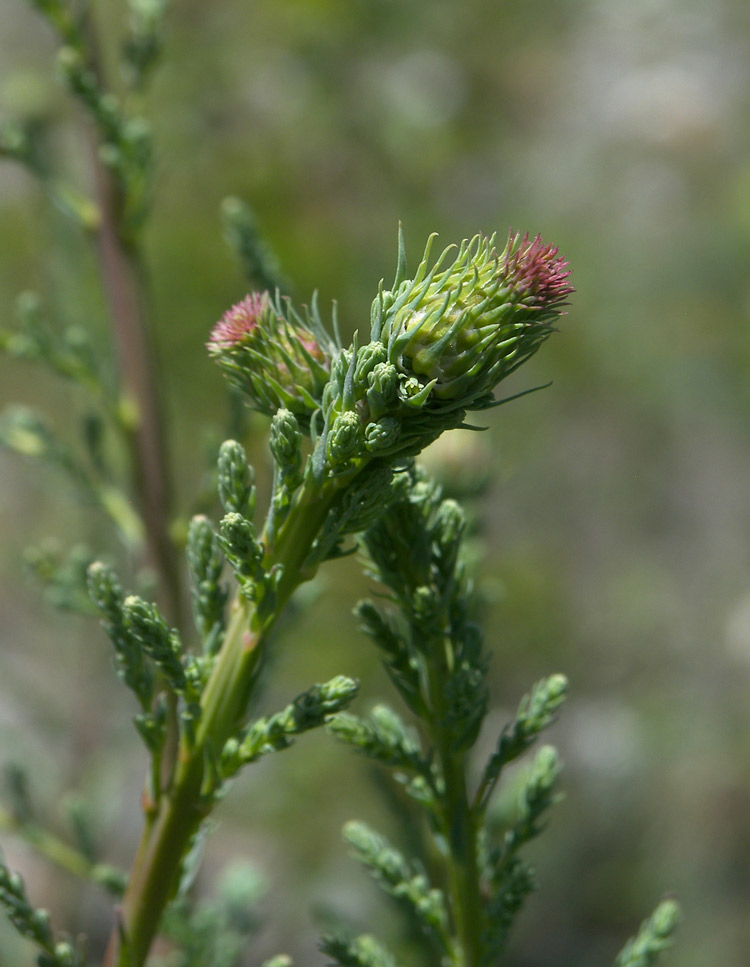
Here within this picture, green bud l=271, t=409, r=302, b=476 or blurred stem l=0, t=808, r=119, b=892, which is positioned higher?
green bud l=271, t=409, r=302, b=476

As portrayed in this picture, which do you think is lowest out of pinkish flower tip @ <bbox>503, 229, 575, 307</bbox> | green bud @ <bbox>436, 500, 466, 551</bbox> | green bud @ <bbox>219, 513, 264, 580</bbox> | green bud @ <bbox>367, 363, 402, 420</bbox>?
green bud @ <bbox>219, 513, 264, 580</bbox>

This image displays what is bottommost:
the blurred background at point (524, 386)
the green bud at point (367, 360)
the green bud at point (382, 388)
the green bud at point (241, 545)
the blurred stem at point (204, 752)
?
the blurred stem at point (204, 752)

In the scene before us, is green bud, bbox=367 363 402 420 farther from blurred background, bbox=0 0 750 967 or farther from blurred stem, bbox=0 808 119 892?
blurred background, bbox=0 0 750 967

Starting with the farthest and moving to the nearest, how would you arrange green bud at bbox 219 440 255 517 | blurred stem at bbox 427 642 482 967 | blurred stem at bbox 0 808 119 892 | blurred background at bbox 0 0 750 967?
1. blurred background at bbox 0 0 750 967
2. blurred stem at bbox 0 808 119 892
3. blurred stem at bbox 427 642 482 967
4. green bud at bbox 219 440 255 517

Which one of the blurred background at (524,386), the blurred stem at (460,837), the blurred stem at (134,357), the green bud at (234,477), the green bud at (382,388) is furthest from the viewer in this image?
the blurred background at (524,386)

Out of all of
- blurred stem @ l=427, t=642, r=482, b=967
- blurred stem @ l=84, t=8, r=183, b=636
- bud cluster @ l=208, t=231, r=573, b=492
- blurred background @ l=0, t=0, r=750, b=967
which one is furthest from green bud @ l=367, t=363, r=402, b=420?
blurred background @ l=0, t=0, r=750, b=967

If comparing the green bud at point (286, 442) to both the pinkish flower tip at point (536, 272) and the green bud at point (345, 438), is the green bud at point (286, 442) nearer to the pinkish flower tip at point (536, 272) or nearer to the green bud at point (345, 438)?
the green bud at point (345, 438)

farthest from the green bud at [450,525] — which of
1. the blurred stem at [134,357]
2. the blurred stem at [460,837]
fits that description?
the blurred stem at [134,357]

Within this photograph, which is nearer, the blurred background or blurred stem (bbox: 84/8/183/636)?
blurred stem (bbox: 84/8/183/636)
